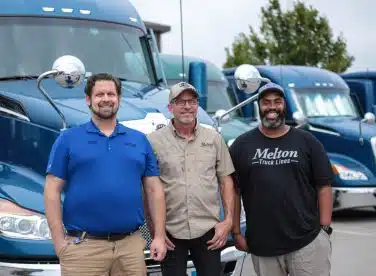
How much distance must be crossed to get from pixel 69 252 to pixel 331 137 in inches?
358

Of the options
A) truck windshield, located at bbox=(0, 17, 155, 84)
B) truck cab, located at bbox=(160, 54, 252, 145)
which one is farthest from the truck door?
truck windshield, located at bbox=(0, 17, 155, 84)

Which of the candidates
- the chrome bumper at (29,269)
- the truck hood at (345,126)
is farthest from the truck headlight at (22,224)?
the truck hood at (345,126)

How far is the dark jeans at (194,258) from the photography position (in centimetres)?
499

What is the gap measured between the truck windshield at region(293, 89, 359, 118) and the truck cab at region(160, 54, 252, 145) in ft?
4.03

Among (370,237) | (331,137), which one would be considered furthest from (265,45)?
(370,237)

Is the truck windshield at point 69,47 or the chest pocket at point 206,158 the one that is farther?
the truck windshield at point 69,47

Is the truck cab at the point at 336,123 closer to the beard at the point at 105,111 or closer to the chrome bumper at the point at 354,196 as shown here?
the chrome bumper at the point at 354,196

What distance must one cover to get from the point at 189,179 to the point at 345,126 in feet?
28.6

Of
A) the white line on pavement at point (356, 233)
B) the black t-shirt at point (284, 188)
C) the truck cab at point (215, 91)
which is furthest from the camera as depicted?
the truck cab at point (215, 91)

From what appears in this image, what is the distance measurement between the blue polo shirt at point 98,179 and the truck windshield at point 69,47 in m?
2.24

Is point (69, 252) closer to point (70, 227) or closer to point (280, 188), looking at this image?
point (70, 227)

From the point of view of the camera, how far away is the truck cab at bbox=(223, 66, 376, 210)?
12461mm

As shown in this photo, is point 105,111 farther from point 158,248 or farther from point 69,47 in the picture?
point 69,47

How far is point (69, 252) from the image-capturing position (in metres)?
4.57
